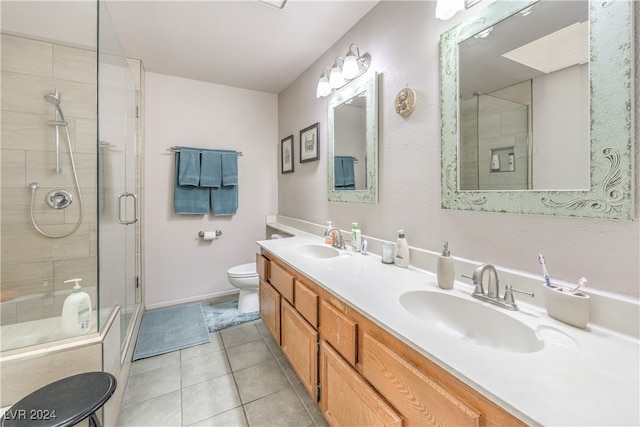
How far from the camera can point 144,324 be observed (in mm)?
2262

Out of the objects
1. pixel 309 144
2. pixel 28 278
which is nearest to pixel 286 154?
pixel 309 144

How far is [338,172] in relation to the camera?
1966mm

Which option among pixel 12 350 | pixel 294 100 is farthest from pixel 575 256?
pixel 294 100

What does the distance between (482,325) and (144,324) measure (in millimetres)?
2556

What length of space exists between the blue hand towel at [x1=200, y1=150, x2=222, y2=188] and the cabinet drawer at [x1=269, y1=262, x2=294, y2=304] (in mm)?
1342

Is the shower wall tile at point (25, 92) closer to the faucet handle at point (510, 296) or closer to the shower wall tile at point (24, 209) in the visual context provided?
the shower wall tile at point (24, 209)

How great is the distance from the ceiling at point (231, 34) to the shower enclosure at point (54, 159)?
262 mm

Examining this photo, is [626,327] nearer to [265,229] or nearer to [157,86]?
[265,229]

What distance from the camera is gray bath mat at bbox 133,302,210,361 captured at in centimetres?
194

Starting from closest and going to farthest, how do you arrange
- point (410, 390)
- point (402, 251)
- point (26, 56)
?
point (410, 390) → point (402, 251) → point (26, 56)

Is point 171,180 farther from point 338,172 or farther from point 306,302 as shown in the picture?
point 306,302

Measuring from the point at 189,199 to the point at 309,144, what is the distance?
1.33m

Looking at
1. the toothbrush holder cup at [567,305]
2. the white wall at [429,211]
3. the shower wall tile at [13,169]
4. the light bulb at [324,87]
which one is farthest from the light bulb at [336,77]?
the shower wall tile at [13,169]

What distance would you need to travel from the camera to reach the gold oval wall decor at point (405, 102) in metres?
1.33
